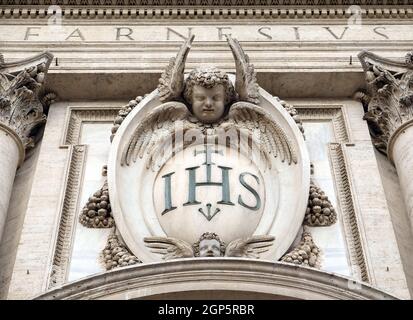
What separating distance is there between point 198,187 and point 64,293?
8.57 ft

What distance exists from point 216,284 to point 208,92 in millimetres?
3585

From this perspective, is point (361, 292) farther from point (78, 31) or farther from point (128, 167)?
point (78, 31)

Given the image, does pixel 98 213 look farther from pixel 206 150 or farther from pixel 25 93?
pixel 25 93

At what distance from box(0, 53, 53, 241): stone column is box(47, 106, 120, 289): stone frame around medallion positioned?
0.50 meters

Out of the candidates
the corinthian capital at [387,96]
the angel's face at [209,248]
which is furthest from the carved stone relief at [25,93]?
the corinthian capital at [387,96]

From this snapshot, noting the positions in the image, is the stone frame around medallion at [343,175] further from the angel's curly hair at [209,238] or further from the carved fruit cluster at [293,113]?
the angel's curly hair at [209,238]

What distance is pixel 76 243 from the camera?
37.0ft

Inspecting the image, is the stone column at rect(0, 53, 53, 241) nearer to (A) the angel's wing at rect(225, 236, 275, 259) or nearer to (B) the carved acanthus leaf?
(B) the carved acanthus leaf

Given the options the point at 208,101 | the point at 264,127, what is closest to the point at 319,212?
the point at 264,127

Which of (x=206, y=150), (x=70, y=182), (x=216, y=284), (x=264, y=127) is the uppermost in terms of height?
(x=264, y=127)

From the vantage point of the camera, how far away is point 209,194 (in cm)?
1133

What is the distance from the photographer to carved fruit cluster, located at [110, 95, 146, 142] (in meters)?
12.4

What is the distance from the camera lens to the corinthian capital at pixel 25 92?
1255cm

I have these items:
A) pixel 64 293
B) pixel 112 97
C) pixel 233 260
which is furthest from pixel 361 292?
pixel 112 97
